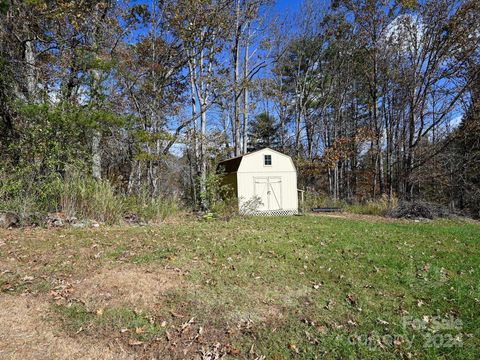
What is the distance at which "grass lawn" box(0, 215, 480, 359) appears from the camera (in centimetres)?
253

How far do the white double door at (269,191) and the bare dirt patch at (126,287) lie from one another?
841cm

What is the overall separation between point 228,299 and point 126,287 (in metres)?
1.15

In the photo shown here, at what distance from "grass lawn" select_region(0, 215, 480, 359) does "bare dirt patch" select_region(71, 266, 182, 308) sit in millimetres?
18

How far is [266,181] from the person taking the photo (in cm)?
1224

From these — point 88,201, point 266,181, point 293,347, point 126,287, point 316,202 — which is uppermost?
point 266,181

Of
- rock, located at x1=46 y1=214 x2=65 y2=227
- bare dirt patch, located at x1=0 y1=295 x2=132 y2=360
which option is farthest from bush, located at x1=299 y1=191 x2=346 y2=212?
bare dirt patch, located at x1=0 y1=295 x2=132 y2=360

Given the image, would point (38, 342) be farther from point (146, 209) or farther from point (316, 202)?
point (316, 202)

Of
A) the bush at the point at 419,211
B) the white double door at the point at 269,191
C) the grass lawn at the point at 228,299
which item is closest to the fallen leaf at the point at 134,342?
the grass lawn at the point at 228,299

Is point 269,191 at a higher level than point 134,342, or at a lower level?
higher

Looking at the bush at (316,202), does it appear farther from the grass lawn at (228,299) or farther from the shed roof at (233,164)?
the grass lawn at (228,299)

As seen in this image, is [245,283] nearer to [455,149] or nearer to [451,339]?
[451,339]

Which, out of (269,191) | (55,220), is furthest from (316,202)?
(55,220)

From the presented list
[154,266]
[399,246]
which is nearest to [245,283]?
[154,266]

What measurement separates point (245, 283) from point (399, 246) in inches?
141
